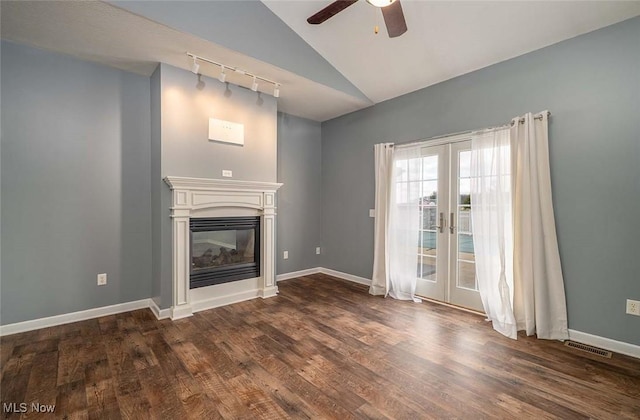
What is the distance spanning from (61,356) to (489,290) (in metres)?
4.02

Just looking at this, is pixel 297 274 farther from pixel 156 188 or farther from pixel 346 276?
pixel 156 188

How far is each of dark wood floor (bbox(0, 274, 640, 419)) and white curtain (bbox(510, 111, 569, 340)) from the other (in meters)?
0.23

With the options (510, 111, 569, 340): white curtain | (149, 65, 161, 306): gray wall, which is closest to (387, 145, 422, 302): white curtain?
(510, 111, 569, 340): white curtain

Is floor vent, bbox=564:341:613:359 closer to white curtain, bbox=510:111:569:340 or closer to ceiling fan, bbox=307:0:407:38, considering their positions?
white curtain, bbox=510:111:569:340

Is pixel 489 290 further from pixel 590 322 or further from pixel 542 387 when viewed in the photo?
pixel 542 387

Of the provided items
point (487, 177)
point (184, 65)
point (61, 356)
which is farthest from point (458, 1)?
point (61, 356)

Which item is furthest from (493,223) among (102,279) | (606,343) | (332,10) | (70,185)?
(70,185)

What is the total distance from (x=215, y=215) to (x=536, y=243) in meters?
3.48

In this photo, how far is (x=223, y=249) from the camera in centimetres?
372

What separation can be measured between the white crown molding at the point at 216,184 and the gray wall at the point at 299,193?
932 mm

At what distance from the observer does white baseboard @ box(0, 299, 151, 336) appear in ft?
9.04

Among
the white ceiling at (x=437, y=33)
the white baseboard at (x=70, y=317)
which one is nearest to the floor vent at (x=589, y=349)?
the white ceiling at (x=437, y=33)

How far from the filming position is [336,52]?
3545 millimetres

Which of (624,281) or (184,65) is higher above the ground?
(184,65)
